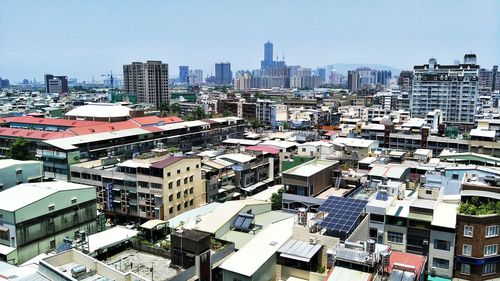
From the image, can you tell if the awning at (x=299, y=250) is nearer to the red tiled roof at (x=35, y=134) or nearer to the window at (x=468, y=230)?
the window at (x=468, y=230)

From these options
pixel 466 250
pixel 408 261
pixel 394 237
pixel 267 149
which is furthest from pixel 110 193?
pixel 466 250

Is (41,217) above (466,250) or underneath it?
above

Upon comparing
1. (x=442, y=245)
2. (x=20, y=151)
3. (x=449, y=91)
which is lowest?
(x=442, y=245)

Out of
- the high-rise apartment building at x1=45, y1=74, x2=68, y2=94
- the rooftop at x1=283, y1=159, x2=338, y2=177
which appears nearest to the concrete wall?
the rooftop at x1=283, y1=159, x2=338, y2=177

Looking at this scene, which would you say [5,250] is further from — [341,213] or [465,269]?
[465,269]

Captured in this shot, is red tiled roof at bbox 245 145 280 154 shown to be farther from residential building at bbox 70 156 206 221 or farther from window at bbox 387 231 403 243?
window at bbox 387 231 403 243

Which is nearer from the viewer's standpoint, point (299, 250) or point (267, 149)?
point (299, 250)

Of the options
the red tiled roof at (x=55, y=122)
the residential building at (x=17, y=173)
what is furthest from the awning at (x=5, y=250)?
the red tiled roof at (x=55, y=122)
